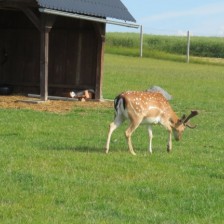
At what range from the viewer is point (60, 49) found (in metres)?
23.7

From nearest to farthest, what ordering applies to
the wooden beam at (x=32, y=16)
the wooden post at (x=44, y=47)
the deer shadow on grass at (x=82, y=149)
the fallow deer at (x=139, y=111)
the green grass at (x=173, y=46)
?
1. the fallow deer at (x=139, y=111)
2. the deer shadow on grass at (x=82, y=149)
3. the wooden beam at (x=32, y=16)
4. the wooden post at (x=44, y=47)
5. the green grass at (x=173, y=46)

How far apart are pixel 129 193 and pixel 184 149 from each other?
→ 4.48m

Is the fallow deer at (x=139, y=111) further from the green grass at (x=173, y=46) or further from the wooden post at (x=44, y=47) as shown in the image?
the green grass at (x=173, y=46)

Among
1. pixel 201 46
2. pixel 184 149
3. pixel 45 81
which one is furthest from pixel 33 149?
pixel 201 46

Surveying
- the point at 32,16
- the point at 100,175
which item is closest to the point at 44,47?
the point at 32,16

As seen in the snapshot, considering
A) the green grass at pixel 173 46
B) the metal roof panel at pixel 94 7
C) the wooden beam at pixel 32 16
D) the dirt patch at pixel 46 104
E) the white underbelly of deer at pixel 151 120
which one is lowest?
the green grass at pixel 173 46

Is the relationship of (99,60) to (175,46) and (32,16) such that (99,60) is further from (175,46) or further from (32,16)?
(175,46)

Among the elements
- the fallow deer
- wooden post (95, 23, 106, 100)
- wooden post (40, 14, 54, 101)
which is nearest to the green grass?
wooden post (95, 23, 106, 100)

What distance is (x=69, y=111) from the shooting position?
63.8ft

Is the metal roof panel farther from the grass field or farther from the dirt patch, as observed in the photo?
the grass field

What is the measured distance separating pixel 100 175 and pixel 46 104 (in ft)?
35.3

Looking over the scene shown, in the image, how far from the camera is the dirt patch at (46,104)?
19.6m

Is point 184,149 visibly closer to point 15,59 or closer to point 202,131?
point 202,131

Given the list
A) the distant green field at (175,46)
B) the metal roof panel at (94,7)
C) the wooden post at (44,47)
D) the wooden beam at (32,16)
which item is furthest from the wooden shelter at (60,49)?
the distant green field at (175,46)
